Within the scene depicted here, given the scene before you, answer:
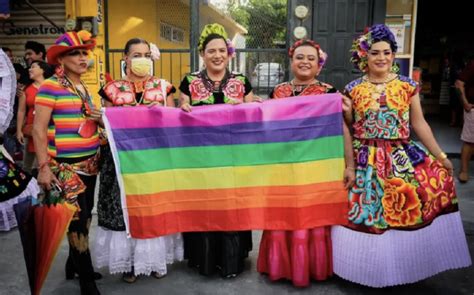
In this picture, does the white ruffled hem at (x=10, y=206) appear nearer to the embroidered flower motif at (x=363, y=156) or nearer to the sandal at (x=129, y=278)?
the sandal at (x=129, y=278)

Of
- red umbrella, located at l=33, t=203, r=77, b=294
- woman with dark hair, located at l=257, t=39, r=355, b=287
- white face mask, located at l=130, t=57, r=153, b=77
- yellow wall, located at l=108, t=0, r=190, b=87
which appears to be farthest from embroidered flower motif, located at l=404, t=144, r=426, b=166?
yellow wall, located at l=108, t=0, r=190, b=87

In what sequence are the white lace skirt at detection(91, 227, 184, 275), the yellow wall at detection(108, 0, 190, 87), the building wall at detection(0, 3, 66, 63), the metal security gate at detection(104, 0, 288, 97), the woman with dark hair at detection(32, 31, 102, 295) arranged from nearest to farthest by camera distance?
the woman with dark hair at detection(32, 31, 102, 295) < the white lace skirt at detection(91, 227, 184, 275) < the metal security gate at detection(104, 0, 288, 97) < the yellow wall at detection(108, 0, 190, 87) < the building wall at detection(0, 3, 66, 63)

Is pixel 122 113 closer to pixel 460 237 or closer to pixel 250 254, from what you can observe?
pixel 250 254

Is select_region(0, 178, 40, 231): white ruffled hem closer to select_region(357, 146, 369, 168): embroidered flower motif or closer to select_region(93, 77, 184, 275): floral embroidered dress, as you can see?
select_region(93, 77, 184, 275): floral embroidered dress

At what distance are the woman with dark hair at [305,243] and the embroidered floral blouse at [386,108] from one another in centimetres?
20

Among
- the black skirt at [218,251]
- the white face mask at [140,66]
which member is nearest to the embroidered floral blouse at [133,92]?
the white face mask at [140,66]

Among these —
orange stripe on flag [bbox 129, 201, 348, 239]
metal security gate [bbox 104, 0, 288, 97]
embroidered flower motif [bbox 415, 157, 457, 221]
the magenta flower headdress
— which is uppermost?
metal security gate [bbox 104, 0, 288, 97]

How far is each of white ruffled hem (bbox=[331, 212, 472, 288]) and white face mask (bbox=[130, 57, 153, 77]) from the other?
184 centimetres

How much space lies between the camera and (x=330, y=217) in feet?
11.3

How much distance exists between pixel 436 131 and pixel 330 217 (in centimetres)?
795

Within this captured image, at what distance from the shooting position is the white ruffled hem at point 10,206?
15.0 ft

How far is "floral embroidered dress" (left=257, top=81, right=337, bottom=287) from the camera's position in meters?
3.49

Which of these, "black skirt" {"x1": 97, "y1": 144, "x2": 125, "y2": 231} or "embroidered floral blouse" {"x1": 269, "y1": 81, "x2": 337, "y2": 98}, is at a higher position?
"embroidered floral blouse" {"x1": 269, "y1": 81, "x2": 337, "y2": 98}

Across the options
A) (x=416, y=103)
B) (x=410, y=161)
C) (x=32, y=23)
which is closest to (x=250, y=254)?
(x=410, y=161)
